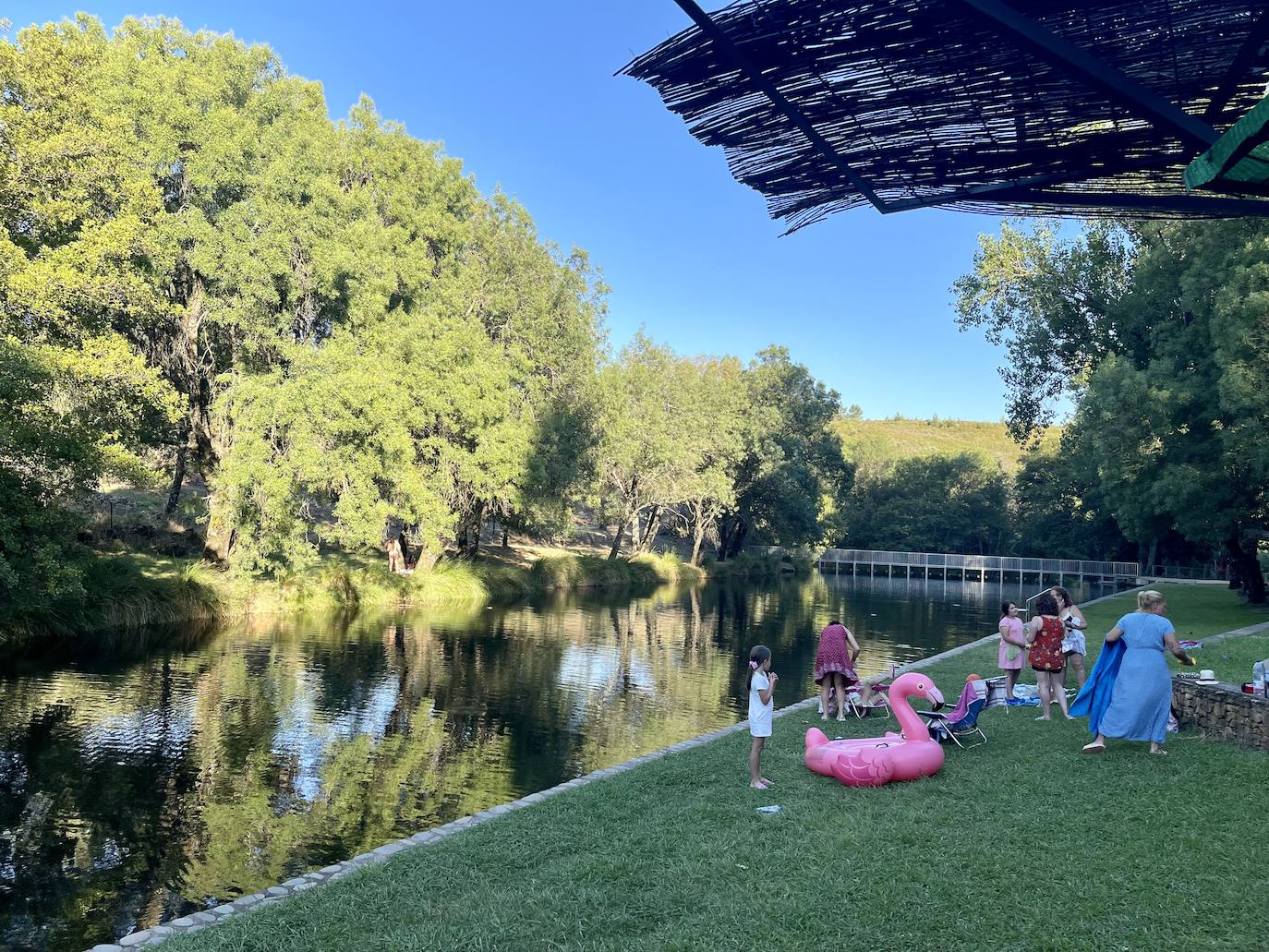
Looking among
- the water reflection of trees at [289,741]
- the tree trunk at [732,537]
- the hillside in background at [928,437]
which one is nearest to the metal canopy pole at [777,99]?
the water reflection of trees at [289,741]

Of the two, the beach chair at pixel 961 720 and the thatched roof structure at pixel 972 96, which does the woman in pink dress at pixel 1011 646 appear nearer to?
the beach chair at pixel 961 720

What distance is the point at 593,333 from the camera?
1457 inches

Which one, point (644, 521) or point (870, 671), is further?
point (644, 521)

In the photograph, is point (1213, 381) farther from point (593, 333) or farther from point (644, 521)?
point (644, 521)

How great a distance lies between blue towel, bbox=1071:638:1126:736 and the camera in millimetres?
8133

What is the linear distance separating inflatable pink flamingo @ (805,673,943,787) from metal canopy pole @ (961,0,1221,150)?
6107mm

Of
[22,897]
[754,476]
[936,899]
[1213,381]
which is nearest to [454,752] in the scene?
[22,897]

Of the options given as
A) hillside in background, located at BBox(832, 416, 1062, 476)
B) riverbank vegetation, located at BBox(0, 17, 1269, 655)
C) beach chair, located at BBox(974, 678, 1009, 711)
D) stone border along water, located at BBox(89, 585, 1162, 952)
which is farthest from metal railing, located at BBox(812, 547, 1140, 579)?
stone border along water, located at BBox(89, 585, 1162, 952)

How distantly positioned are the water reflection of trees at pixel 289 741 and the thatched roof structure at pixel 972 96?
278 inches

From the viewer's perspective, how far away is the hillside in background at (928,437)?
4060 inches

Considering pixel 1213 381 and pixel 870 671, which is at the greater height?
pixel 1213 381

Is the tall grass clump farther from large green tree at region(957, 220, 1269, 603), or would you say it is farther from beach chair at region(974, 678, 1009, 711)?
large green tree at region(957, 220, 1269, 603)

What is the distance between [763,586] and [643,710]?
34.1 meters

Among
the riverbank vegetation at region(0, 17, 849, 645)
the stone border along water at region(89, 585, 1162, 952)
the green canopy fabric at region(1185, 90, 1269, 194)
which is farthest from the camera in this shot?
the riverbank vegetation at region(0, 17, 849, 645)
